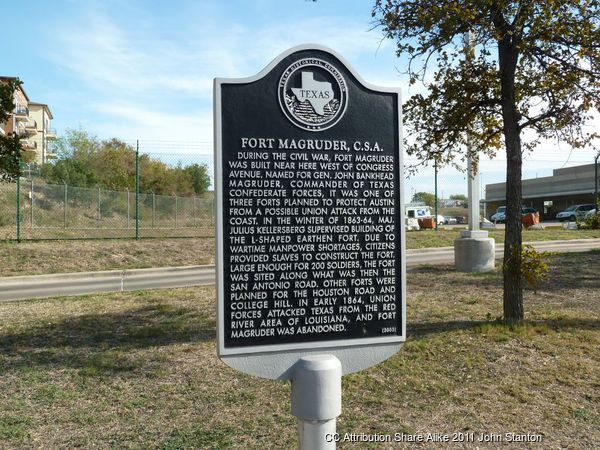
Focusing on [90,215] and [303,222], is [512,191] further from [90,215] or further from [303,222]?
[90,215]

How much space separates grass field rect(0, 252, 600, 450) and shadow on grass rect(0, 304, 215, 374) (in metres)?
0.01

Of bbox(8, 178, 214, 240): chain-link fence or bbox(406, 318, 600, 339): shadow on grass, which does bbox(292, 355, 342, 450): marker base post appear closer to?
bbox(406, 318, 600, 339): shadow on grass

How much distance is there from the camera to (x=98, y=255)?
14930mm

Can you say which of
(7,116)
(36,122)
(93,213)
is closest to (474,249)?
(7,116)

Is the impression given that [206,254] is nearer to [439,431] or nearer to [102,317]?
[102,317]

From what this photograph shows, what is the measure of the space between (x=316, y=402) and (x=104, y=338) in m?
4.18

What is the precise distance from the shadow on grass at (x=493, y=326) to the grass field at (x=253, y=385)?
0.02 metres

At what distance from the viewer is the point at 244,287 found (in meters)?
3.29

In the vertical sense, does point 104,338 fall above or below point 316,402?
below

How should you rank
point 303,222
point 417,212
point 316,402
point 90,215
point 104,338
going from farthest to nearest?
point 417,212 < point 90,215 < point 104,338 < point 303,222 < point 316,402

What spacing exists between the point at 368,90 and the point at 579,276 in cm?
904

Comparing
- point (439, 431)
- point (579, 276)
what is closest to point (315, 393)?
point (439, 431)

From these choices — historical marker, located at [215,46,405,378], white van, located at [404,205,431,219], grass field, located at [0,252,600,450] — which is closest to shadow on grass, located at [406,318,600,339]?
grass field, located at [0,252,600,450]

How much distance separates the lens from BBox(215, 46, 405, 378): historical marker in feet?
10.8
